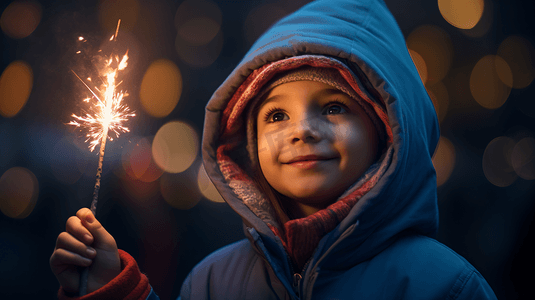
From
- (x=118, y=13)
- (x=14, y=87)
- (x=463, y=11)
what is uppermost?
(x=118, y=13)

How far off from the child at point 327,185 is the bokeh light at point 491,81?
1082mm

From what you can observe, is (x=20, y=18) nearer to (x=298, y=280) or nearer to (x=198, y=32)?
(x=198, y=32)

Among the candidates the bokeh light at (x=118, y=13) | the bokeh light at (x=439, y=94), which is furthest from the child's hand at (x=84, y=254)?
the bokeh light at (x=439, y=94)

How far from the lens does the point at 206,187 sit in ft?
5.36

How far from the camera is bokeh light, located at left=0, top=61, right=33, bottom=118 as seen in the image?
82cm

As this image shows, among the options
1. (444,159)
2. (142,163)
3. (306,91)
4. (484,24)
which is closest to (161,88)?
(142,163)

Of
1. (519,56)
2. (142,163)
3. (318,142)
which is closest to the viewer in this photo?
(318,142)

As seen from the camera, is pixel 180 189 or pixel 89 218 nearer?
pixel 89 218

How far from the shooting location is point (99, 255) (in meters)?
0.61

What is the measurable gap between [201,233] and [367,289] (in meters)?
1.08

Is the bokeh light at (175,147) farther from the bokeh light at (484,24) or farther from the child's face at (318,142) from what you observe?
the bokeh light at (484,24)

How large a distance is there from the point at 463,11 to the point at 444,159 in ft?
2.97

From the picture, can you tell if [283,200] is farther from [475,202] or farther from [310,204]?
[475,202]

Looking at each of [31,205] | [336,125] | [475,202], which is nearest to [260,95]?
[336,125]
